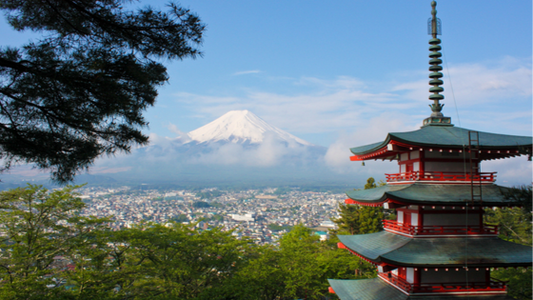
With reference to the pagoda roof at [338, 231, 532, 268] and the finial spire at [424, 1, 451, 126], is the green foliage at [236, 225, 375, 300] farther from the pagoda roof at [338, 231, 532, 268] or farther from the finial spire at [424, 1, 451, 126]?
the finial spire at [424, 1, 451, 126]

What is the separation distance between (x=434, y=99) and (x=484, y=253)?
176 inches

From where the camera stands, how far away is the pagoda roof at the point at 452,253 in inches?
296

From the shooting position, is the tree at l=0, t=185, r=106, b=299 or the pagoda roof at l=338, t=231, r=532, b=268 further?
the tree at l=0, t=185, r=106, b=299

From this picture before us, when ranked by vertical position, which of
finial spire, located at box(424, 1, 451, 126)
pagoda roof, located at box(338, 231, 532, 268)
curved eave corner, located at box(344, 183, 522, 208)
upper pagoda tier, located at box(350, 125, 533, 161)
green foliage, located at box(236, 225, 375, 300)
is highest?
finial spire, located at box(424, 1, 451, 126)

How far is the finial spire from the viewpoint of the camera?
9.84m

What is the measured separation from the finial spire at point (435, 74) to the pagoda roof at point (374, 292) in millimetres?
4675

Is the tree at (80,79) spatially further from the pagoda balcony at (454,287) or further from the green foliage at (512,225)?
the green foliage at (512,225)

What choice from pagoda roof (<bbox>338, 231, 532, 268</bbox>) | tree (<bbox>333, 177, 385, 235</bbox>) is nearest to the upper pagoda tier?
pagoda roof (<bbox>338, 231, 532, 268</bbox>)

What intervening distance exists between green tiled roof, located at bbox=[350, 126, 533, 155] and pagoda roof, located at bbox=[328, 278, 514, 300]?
3.56 metres

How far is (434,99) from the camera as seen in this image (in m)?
9.95

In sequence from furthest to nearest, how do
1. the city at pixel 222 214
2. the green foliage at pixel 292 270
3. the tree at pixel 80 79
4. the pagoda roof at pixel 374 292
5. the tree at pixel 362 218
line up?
the city at pixel 222 214
the tree at pixel 362 218
the green foliage at pixel 292 270
the pagoda roof at pixel 374 292
the tree at pixel 80 79

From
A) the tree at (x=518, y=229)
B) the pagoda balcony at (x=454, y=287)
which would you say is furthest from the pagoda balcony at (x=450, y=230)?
the pagoda balcony at (x=454, y=287)

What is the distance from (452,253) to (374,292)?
2368 millimetres

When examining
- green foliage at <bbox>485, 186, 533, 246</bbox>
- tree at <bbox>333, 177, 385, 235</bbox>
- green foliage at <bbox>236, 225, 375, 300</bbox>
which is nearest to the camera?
green foliage at <bbox>236, 225, 375, 300</bbox>
